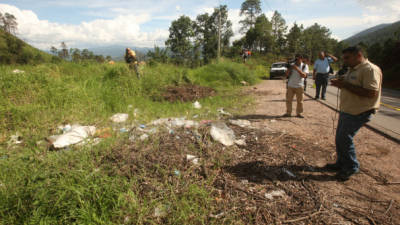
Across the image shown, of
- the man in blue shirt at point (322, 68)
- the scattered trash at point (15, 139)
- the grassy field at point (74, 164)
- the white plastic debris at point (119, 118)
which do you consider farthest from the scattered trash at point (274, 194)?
the man in blue shirt at point (322, 68)

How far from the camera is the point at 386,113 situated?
5660 millimetres

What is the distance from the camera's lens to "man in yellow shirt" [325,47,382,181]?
2.15 m

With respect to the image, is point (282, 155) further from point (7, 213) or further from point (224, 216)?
point (7, 213)

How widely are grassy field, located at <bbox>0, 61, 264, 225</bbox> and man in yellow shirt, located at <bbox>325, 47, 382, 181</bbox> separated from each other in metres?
1.84

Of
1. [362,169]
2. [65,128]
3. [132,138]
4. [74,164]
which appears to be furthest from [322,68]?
[65,128]

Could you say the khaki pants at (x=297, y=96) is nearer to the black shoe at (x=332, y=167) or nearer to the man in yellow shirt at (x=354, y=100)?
the man in yellow shirt at (x=354, y=100)

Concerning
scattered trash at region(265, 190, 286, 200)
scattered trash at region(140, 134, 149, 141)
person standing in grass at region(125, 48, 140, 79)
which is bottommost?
scattered trash at region(265, 190, 286, 200)

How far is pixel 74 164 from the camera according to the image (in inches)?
93.3

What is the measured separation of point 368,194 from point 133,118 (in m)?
4.47

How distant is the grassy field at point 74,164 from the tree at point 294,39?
37977 mm

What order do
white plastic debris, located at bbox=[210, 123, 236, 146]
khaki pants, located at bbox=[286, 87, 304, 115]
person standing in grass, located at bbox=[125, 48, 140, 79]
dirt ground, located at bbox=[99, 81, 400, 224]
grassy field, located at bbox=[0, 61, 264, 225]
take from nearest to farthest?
grassy field, located at bbox=[0, 61, 264, 225] → dirt ground, located at bbox=[99, 81, 400, 224] → white plastic debris, located at bbox=[210, 123, 236, 146] → khaki pants, located at bbox=[286, 87, 304, 115] → person standing in grass, located at bbox=[125, 48, 140, 79]

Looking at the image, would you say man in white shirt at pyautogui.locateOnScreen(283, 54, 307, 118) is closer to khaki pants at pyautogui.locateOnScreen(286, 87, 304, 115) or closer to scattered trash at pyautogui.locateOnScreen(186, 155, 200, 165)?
khaki pants at pyautogui.locateOnScreen(286, 87, 304, 115)

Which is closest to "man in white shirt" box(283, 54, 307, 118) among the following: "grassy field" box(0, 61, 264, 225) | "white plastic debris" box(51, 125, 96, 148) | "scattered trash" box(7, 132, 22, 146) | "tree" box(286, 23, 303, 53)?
"grassy field" box(0, 61, 264, 225)

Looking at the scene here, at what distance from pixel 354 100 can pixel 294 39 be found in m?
42.3
